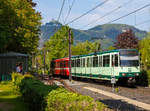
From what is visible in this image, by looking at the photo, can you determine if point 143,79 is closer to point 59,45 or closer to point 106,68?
point 106,68

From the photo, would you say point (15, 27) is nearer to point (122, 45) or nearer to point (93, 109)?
point (93, 109)

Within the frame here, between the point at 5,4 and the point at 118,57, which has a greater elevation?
the point at 5,4

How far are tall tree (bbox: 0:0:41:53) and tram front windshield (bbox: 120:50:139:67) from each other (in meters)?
14.8

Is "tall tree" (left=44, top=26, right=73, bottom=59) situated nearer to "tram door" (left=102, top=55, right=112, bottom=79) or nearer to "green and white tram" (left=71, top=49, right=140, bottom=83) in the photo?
"green and white tram" (left=71, top=49, right=140, bottom=83)

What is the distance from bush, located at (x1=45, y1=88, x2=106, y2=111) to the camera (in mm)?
5848

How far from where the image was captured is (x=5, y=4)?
30.0 m

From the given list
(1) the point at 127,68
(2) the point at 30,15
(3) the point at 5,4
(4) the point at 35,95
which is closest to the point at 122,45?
(2) the point at 30,15

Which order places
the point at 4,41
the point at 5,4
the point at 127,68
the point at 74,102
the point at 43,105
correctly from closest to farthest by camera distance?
the point at 74,102 < the point at 43,105 < the point at 127,68 < the point at 4,41 < the point at 5,4

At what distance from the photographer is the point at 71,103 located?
20.9ft

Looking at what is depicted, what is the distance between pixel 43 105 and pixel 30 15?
28.2 meters

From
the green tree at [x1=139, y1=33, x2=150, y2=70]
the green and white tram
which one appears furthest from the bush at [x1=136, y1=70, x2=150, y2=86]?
the green tree at [x1=139, y1=33, x2=150, y2=70]

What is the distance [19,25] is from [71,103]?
29240mm

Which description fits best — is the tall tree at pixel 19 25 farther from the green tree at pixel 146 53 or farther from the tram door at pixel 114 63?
the green tree at pixel 146 53

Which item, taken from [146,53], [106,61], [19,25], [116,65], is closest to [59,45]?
[146,53]
